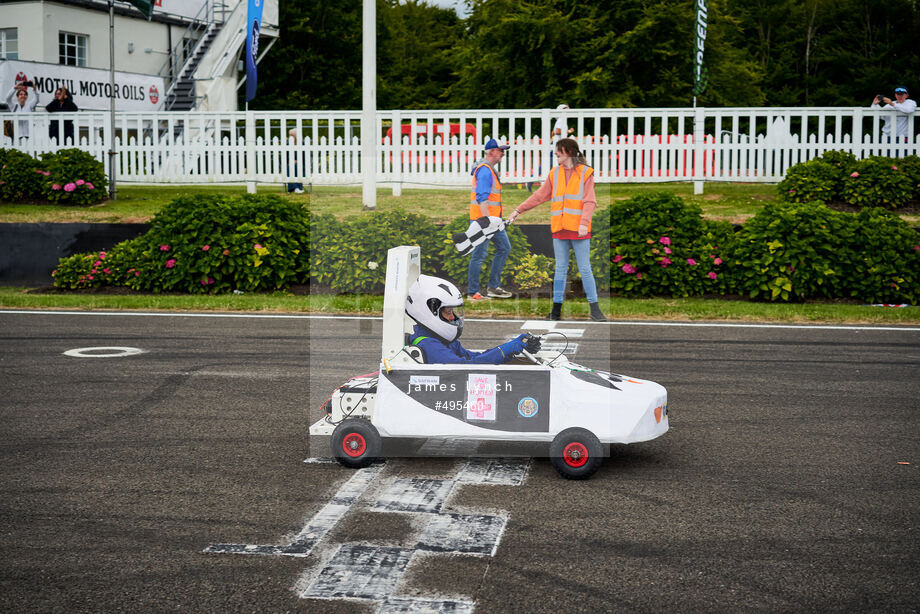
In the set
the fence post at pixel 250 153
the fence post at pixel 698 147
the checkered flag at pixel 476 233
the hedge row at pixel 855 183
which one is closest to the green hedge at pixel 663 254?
the checkered flag at pixel 476 233

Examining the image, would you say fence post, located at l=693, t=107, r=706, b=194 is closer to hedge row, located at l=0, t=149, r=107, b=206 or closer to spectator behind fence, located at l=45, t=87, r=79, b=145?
hedge row, located at l=0, t=149, r=107, b=206

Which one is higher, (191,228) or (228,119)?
(228,119)

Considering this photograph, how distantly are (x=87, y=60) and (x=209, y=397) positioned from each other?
29.1 metres

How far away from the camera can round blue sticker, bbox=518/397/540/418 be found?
20.6 feet

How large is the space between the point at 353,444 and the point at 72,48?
31.6 metres

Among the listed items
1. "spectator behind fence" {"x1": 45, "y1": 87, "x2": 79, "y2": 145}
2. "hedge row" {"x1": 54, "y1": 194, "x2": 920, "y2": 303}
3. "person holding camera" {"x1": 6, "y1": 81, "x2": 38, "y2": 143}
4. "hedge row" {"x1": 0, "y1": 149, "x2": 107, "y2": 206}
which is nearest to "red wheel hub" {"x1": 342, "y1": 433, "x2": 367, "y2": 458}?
"hedge row" {"x1": 54, "y1": 194, "x2": 920, "y2": 303}

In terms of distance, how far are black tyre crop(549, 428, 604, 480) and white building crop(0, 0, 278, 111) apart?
26945 millimetres

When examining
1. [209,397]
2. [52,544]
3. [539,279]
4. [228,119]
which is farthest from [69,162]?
[52,544]

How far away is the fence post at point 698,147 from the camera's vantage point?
20.0m

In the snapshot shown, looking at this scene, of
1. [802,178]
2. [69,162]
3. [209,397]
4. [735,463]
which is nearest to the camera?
[735,463]

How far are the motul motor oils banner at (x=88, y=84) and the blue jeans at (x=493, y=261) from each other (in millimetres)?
20003

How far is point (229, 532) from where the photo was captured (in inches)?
209

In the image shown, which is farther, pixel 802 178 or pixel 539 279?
pixel 802 178

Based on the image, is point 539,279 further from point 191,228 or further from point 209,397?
point 209,397
